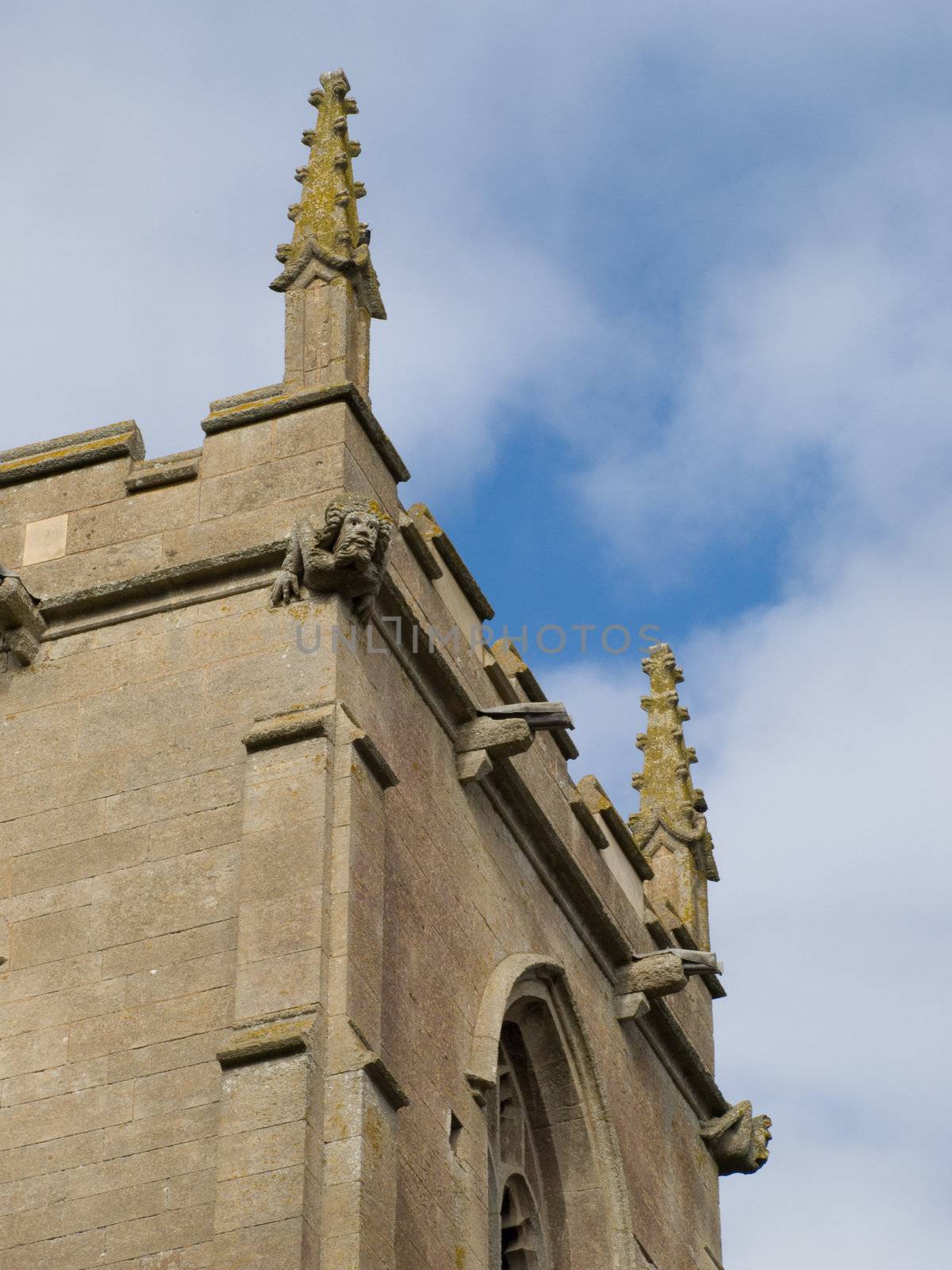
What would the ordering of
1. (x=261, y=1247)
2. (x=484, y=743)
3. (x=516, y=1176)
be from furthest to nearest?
1. (x=516, y=1176)
2. (x=484, y=743)
3. (x=261, y=1247)

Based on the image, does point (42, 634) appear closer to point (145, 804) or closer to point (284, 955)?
point (145, 804)

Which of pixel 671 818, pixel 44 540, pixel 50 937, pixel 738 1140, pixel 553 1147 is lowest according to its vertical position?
pixel 50 937

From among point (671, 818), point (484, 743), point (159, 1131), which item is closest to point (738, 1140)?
point (671, 818)

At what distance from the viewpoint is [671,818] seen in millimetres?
26781

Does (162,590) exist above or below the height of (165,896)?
above

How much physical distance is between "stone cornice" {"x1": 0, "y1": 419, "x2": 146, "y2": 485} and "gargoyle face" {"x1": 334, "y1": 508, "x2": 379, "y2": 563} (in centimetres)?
233

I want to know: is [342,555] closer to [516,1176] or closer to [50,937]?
[50,937]

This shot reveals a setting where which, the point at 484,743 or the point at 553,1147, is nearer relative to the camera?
the point at 484,743

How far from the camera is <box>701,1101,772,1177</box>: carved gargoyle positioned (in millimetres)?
24344

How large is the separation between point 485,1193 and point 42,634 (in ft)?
14.8

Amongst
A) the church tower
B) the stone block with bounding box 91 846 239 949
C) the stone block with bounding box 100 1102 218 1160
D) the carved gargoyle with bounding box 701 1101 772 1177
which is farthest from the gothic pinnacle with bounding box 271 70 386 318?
the carved gargoyle with bounding box 701 1101 772 1177

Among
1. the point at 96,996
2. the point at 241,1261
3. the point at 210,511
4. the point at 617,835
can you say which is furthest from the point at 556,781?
the point at 241,1261

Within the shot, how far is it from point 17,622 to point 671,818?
9324 millimetres

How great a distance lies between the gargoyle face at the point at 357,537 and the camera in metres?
18.0
